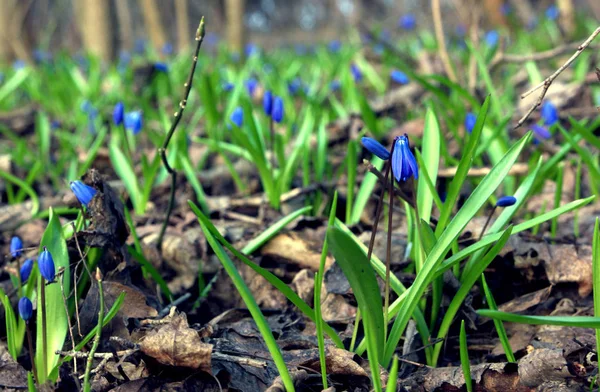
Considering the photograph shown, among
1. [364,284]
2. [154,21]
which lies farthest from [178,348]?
[154,21]

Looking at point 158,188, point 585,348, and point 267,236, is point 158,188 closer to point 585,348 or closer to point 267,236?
point 267,236

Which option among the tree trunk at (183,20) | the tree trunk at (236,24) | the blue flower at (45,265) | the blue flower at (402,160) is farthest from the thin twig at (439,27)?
the tree trunk at (183,20)

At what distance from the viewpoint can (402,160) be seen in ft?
4.23

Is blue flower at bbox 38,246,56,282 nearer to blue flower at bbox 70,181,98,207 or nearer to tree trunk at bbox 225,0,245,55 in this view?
blue flower at bbox 70,181,98,207

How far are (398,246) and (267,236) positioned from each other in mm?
428

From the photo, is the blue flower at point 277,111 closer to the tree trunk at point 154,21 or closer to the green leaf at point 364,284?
the green leaf at point 364,284

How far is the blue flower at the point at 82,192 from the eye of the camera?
159 centimetres

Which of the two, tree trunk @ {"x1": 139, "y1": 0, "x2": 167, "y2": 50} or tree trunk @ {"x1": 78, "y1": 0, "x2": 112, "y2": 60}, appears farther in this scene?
tree trunk @ {"x1": 139, "y1": 0, "x2": 167, "y2": 50}

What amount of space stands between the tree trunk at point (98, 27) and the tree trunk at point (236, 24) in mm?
1869

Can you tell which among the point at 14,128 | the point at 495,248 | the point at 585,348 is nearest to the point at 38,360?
the point at 495,248

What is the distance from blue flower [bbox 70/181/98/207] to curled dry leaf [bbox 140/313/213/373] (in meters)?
0.44

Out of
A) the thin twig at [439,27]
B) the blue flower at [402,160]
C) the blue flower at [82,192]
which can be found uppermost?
the thin twig at [439,27]

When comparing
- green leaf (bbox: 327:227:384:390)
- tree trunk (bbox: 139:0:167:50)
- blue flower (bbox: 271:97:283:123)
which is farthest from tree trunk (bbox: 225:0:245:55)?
green leaf (bbox: 327:227:384:390)

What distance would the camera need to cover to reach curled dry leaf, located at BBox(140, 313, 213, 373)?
1.35m
